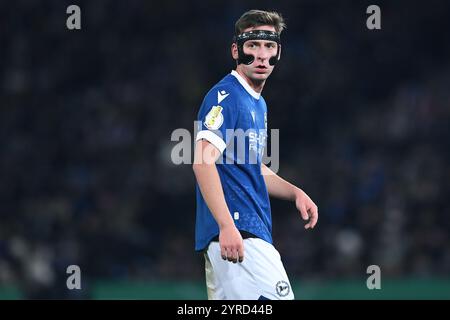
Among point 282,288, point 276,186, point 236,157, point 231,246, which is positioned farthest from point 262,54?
point 282,288

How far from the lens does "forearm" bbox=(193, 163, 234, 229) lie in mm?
5676

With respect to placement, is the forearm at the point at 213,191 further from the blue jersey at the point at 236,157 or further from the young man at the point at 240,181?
the blue jersey at the point at 236,157

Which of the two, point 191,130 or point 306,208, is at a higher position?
point 191,130

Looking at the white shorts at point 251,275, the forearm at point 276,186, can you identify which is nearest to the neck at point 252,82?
the forearm at point 276,186

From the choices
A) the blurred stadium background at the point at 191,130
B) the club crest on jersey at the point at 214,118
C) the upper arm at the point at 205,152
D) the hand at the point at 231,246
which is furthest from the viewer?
the blurred stadium background at the point at 191,130

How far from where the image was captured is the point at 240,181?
19.9ft

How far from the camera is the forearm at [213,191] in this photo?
5.68 metres

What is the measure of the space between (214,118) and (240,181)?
41cm

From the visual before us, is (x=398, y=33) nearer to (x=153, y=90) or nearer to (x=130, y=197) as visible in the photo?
(x=153, y=90)

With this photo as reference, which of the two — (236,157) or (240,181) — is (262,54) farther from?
(240,181)

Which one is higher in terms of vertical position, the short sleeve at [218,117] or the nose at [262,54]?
the nose at [262,54]

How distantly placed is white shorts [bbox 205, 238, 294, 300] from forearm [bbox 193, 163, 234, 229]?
0.33m

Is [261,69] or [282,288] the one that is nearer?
[282,288]
